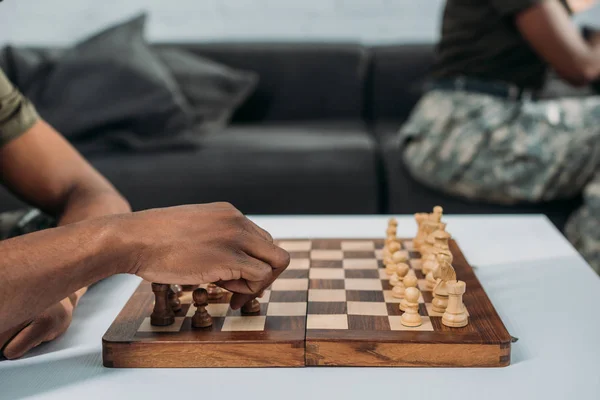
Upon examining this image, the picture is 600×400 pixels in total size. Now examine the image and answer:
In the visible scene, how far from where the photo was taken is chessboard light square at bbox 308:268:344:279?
3.61 feet

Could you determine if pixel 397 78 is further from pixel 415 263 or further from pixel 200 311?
pixel 200 311

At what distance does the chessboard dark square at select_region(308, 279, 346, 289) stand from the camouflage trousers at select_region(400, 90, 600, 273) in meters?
1.29

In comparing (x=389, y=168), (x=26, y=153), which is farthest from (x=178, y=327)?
(x=389, y=168)

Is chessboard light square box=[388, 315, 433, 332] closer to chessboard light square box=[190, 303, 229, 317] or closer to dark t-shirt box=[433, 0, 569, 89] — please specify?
chessboard light square box=[190, 303, 229, 317]

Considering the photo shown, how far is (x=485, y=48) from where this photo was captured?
248 centimetres

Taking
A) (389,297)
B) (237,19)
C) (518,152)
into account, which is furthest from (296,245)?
(237,19)

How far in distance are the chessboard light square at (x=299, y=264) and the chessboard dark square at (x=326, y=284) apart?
0.06 m

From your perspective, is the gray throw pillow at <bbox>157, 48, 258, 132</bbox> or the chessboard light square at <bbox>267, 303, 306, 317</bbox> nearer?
the chessboard light square at <bbox>267, 303, 306, 317</bbox>

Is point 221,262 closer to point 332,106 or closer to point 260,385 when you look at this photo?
point 260,385

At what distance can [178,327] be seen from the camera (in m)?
0.92

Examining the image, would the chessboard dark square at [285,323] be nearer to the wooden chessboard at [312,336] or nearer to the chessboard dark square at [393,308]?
the wooden chessboard at [312,336]

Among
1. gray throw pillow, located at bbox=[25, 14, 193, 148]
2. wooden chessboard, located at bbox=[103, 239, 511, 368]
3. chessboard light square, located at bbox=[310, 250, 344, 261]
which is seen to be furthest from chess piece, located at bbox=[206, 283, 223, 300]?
gray throw pillow, located at bbox=[25, 14, 193, 148]

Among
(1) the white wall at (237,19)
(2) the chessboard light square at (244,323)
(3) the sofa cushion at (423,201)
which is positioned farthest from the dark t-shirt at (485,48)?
(2) the chessboard light square at (244,323)

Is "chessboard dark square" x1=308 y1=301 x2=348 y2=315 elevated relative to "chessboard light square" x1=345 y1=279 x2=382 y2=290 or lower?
elevated
